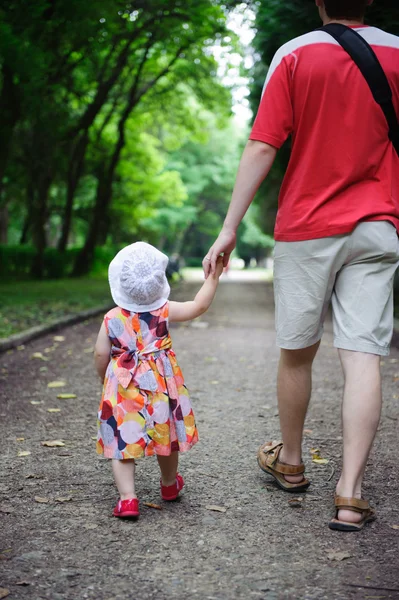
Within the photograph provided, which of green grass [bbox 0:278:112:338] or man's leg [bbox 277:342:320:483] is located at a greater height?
man's leg [bbox 277:342:320:483]

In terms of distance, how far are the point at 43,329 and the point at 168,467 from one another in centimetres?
681

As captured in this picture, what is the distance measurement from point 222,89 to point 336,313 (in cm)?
2343

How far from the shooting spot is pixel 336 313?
313 cm

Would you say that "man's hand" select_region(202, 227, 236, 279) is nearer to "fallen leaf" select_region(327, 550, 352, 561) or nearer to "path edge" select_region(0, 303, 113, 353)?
"fallen leaf" select_region(327, 550, 352, 561)

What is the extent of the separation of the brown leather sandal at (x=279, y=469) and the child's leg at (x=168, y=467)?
0.50 m

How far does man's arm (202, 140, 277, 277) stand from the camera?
3178mm

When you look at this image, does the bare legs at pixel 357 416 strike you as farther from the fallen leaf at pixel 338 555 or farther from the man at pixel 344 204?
the fallen leaf at pixel 338 555

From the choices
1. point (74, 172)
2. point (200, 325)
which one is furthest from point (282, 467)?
point (74, 172)

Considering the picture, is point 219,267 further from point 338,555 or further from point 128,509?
point 338,555

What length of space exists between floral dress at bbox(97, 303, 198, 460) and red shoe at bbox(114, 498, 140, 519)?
19 centimetres

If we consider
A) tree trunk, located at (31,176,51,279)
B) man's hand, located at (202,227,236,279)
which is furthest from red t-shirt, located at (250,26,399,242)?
tree trunk, located at (31,176,51,279)

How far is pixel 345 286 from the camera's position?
310cm

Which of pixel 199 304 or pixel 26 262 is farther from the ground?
pixel 199 304

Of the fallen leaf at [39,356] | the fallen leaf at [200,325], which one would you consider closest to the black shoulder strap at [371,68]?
the fallen leaf at [39,356]
